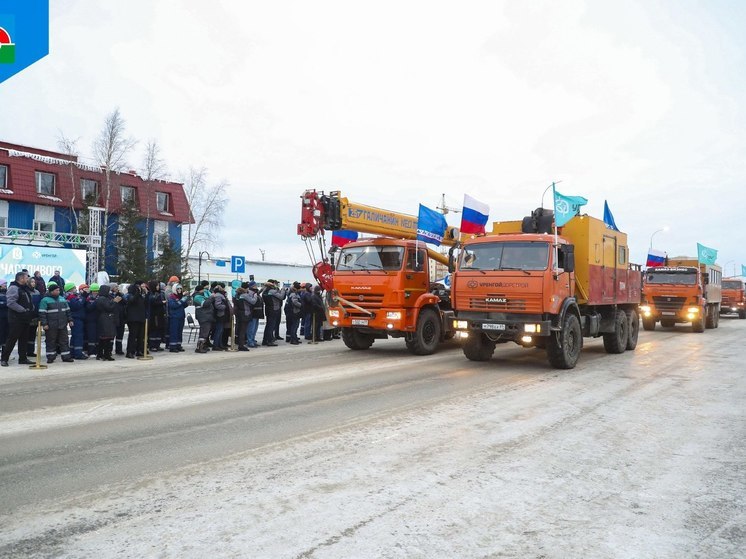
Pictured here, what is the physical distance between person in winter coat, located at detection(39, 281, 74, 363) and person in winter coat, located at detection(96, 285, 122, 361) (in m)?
0.63

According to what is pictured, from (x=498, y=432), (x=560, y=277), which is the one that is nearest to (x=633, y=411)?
(x=498, y=432)

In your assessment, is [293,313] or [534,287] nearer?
[534,287]

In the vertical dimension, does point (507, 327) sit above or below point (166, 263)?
below

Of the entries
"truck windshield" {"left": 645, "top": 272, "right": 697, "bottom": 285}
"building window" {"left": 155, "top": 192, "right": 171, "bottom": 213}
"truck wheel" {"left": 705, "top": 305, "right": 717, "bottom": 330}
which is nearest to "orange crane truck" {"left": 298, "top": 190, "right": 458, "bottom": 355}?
"truck windshield" {"left": 645, "top": 272, "right": 697, "bottom": 285}

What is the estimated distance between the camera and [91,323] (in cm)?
1322

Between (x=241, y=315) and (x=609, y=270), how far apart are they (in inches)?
362

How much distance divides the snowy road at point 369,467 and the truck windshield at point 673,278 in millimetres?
14847

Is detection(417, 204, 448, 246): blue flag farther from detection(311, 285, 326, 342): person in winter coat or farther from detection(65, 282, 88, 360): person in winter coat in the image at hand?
detection(65, 282, 88, 360): person in winter coat

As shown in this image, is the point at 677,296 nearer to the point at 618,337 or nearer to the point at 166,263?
the point at 618,337

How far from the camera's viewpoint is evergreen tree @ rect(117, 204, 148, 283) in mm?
31094

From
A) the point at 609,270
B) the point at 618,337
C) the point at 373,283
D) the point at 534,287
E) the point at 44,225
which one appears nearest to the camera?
the point at 534,287

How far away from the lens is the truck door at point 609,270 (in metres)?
14.0

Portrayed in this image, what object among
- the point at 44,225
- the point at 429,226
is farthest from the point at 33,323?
the point at 44,225

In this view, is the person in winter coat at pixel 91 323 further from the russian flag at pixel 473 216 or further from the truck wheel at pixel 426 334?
the russian flag at pixel 473 216
